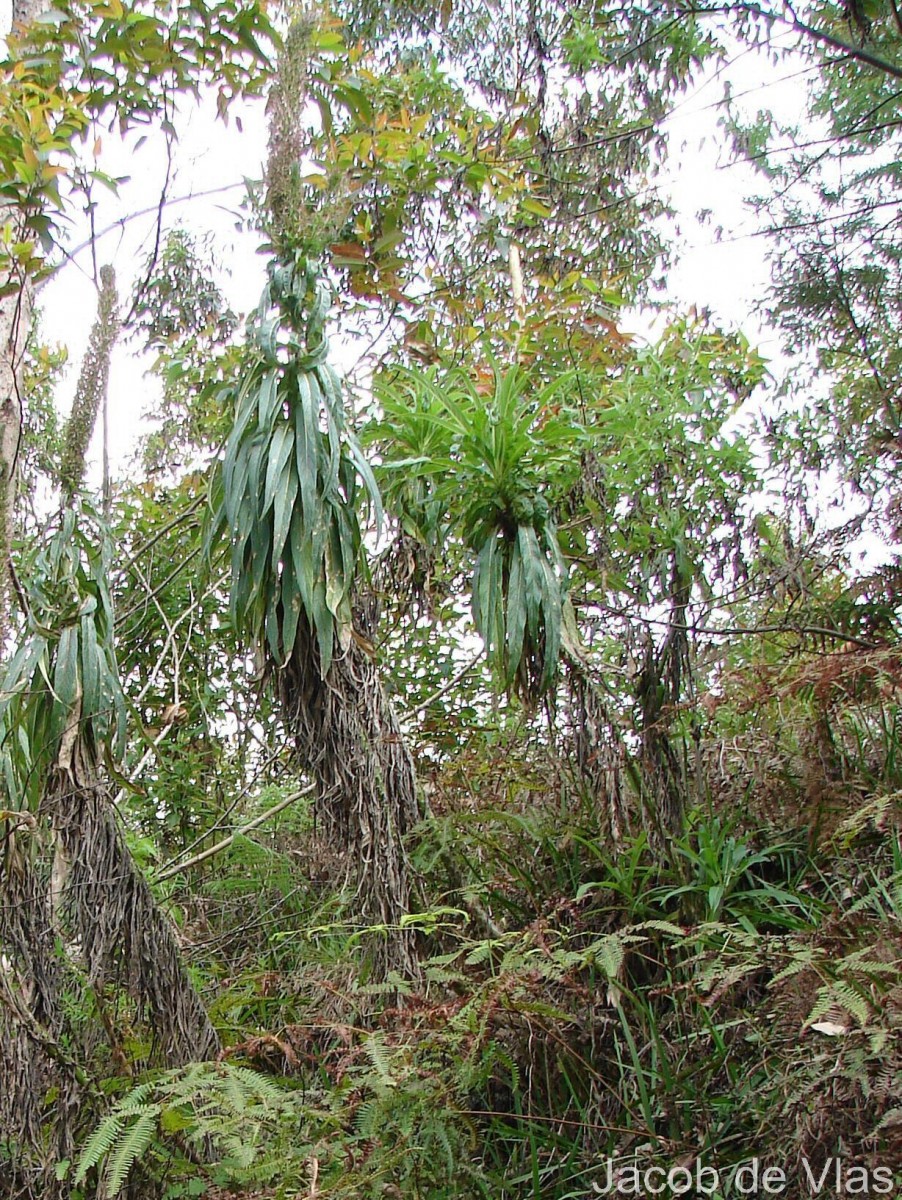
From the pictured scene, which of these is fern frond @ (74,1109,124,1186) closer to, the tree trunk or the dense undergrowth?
the dense undergrowth

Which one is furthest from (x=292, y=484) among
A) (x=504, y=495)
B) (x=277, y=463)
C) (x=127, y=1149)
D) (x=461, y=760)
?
(x=127, y=1149)

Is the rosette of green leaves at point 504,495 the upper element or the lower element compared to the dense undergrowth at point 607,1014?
upper

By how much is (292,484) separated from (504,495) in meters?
0.70

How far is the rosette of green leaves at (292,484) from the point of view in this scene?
3.13 m

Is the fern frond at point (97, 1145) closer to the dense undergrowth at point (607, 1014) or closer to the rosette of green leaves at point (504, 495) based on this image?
the dense undergrowth at point (607, 1014)

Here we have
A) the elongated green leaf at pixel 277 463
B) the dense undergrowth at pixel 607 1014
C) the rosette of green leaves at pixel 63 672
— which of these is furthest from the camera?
the elongated green leaf at pixel 277 463

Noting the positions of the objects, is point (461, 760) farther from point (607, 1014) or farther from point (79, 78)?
point (79, 78)

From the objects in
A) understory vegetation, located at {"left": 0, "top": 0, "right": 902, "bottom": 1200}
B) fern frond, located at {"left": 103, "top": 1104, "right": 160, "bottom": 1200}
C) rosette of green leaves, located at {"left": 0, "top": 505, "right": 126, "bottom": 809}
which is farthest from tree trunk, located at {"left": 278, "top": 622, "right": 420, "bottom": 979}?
fern frond, located at {"left": 103, "top": 1104, "right": 160, "bottom": 1200}

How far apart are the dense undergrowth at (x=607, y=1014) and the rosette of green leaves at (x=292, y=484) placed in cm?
81

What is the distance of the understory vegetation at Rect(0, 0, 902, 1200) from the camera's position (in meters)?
2.46

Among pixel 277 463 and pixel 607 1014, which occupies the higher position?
pixel 277 463

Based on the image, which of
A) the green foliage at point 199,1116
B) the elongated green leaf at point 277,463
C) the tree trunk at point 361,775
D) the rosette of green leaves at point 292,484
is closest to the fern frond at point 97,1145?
Result: the green foliage at point 199,1116

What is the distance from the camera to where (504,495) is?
3.32 meters

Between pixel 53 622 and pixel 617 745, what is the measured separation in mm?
1836
